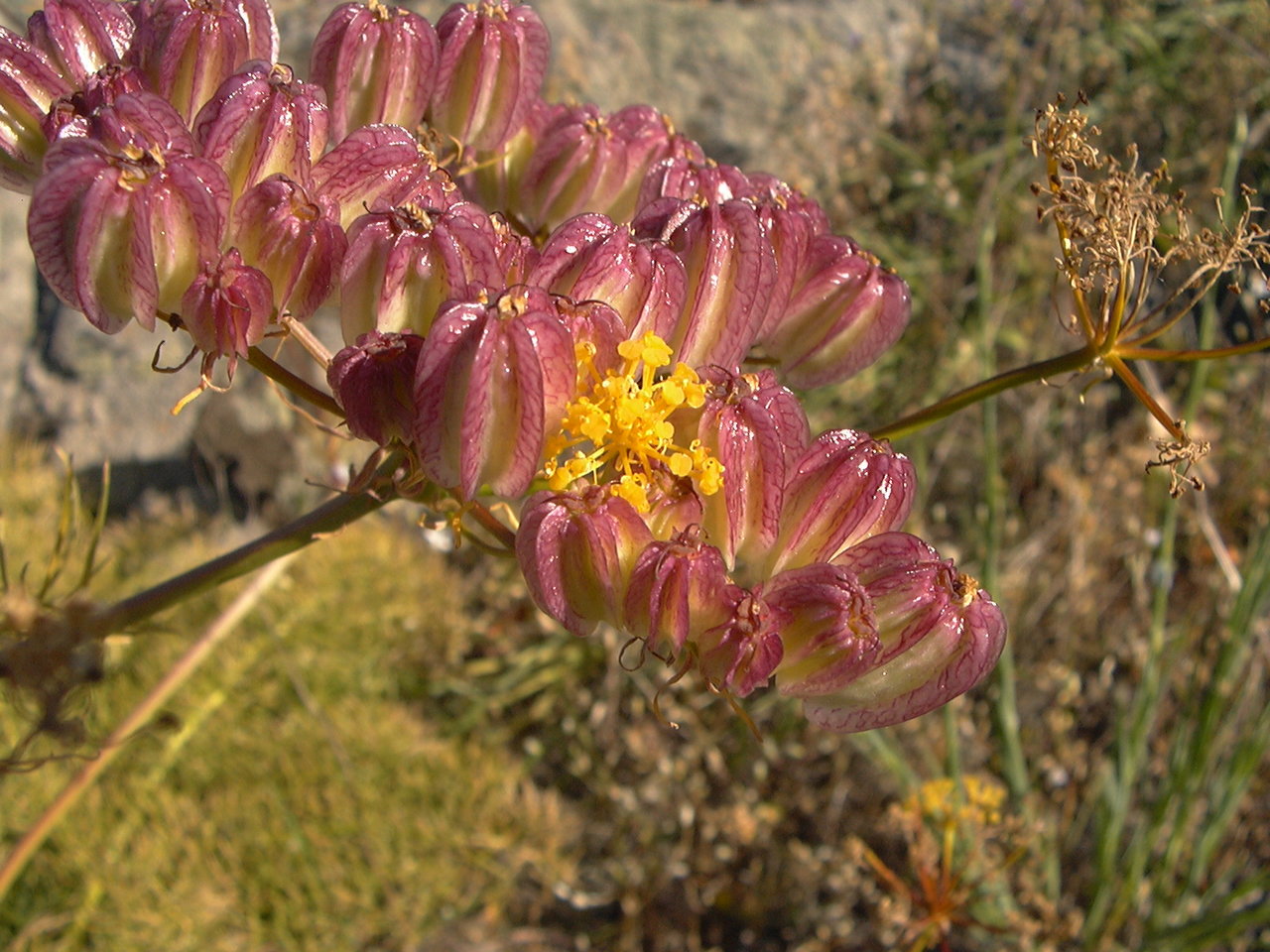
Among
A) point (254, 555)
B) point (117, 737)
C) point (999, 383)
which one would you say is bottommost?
point (117, 737)

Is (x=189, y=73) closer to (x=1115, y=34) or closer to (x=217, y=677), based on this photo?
(x=217, y=677)

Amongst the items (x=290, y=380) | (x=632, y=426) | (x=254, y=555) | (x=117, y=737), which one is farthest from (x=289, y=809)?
(x=632, y=426)

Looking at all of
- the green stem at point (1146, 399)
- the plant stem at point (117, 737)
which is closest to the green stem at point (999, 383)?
the green stem at point (1146, 399)

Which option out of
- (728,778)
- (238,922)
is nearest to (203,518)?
(238,922)

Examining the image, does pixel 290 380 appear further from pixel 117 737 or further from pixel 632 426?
pixel 117 737

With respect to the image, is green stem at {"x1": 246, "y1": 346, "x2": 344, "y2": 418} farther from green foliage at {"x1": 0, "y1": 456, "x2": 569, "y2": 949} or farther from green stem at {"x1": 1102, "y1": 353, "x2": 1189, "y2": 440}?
green foliage at {"x1": 0, "y1": 456, "x2": 569, "y2": 949}

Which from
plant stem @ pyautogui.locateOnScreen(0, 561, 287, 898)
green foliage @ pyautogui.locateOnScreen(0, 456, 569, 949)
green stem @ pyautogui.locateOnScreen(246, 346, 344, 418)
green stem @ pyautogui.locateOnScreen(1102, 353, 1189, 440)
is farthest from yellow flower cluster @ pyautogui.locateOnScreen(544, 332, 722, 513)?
green foliage @ pyautogui.locateOnScreen(0, 456, 569, 949)
